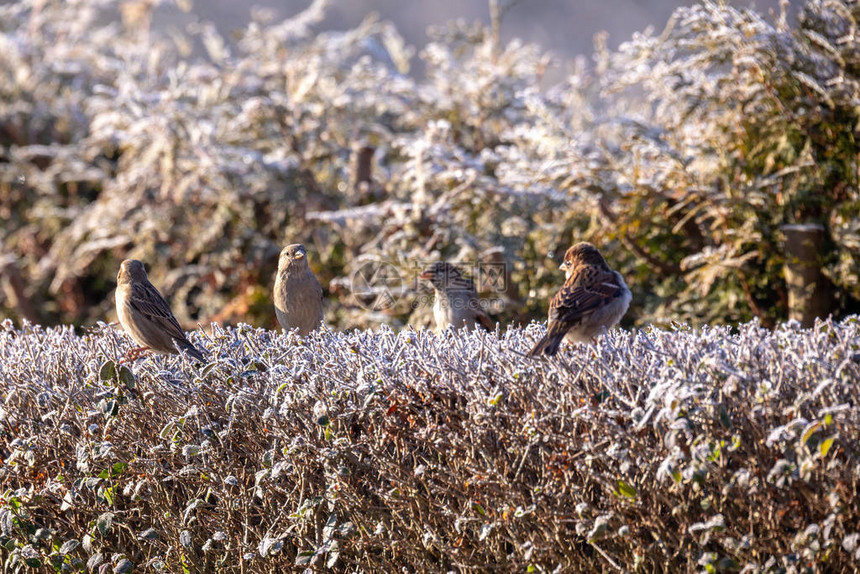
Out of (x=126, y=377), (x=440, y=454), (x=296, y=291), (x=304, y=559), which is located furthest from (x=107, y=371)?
(x=296, y=291)

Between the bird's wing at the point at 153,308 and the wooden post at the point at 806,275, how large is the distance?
155 inches

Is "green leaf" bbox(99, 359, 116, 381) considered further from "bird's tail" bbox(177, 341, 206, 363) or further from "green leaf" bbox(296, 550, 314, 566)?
"green leaf" bbox(296, 550, 314, 566)

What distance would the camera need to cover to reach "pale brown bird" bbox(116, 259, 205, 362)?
3.92 metres

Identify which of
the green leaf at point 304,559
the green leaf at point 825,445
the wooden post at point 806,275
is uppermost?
the green leaf at point 825,445

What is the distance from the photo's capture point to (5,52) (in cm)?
1094

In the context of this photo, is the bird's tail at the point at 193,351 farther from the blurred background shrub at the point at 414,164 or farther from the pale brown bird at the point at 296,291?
the blurred background shrub at the point at 414,164

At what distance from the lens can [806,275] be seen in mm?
5535

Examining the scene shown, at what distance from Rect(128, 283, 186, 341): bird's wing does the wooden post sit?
3.94 m

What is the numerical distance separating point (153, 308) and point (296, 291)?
32.6 inches

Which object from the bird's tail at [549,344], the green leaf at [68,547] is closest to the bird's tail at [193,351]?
the green leaf at [68,547]

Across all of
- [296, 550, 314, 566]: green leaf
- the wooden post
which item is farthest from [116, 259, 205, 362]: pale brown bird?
the wooden post

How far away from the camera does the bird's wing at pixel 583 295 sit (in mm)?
3389

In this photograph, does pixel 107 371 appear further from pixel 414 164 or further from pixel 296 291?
pixel 414 164
